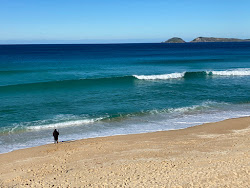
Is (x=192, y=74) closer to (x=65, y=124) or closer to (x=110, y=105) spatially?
(x=110, y=105)

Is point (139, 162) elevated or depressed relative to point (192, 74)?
depressed

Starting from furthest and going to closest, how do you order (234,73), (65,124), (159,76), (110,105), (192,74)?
(234,73), (192,74), (159,76), (110,105), (65,124)

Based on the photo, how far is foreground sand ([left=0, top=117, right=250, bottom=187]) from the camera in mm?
9344

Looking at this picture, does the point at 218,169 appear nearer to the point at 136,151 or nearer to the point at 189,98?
the point at 136,151

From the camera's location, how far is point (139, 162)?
1104cm

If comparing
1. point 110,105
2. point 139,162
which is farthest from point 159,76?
point 139,162

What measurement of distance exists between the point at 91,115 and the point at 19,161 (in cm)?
769

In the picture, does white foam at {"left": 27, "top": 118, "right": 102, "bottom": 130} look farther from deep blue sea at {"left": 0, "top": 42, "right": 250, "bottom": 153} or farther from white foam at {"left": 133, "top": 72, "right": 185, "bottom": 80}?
white foam at {"left": 133, "top": 72, "right": 185, "bottom": 80}

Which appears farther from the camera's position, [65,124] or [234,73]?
A: [234,73]


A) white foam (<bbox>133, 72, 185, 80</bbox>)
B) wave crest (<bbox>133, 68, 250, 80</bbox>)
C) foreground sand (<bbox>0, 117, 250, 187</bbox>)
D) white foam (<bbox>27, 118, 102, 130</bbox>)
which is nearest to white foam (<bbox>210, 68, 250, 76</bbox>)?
wave crest (<bbox>133, 68, 250, 80</bbox>)

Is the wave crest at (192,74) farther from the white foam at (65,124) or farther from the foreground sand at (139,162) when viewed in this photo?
the foreground sand at (139,162)

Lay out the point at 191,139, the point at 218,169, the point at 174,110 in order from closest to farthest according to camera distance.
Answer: the point at 218,169 < the point at 191,139 < the point at 174,110

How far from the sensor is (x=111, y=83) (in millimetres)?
31391

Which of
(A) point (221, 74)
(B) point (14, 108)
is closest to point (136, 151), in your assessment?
(B) point (14, 108)
